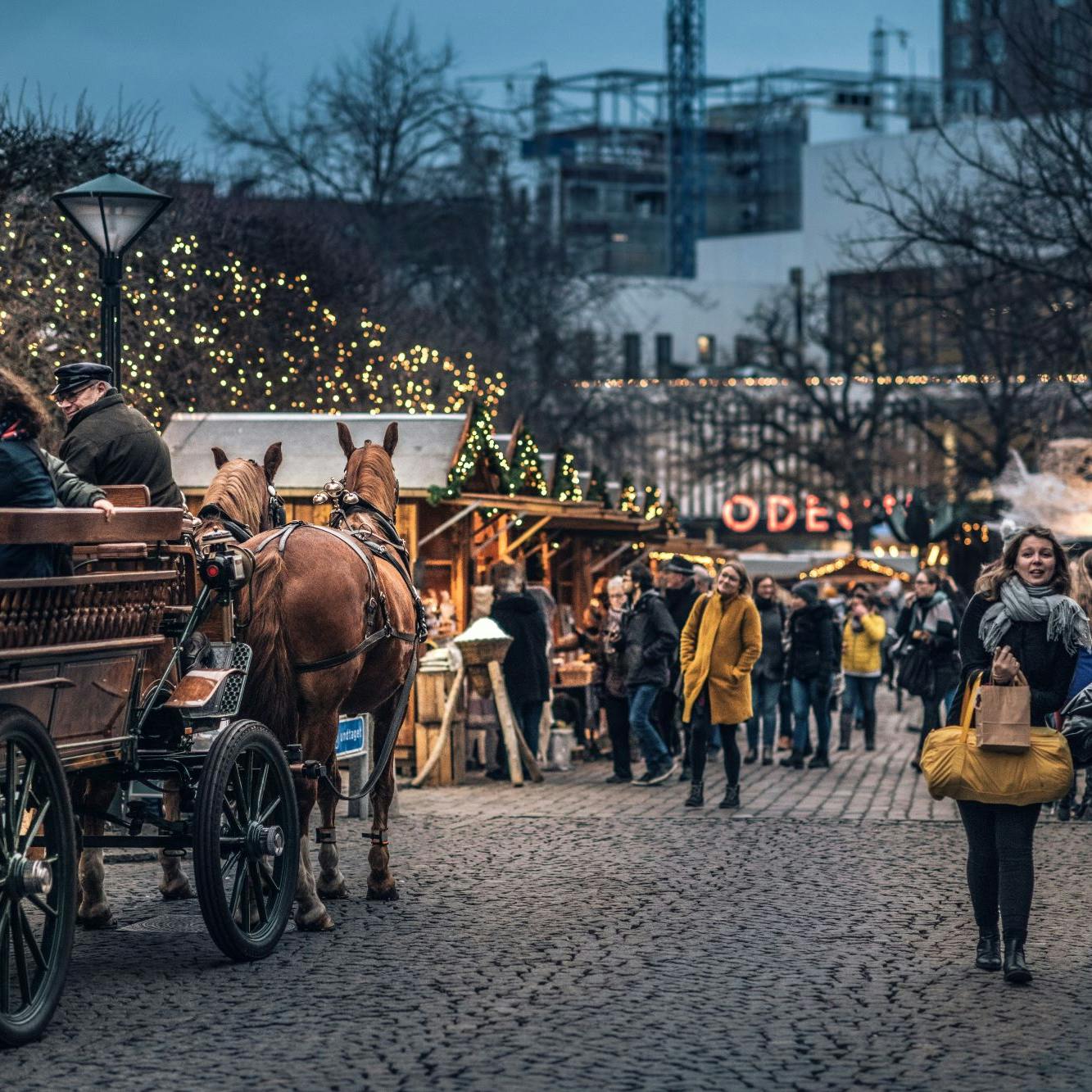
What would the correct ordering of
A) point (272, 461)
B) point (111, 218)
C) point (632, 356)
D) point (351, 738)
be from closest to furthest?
1. point (272, 461)
2. point (351, 738)
3. point (111, 218)
4. point (632, 356)

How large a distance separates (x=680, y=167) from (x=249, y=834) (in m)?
89.2

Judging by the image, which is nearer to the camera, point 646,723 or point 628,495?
point 646,723

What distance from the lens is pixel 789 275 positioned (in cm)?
8994

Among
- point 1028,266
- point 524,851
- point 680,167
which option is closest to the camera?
point 524,851

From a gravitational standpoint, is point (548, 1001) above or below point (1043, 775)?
below

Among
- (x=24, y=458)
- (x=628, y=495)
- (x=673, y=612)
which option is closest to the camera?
(x=24, y=458)

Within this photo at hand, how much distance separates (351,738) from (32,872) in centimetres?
604

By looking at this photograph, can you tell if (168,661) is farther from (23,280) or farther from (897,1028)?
(23,280)

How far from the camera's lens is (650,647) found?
18.2 metres

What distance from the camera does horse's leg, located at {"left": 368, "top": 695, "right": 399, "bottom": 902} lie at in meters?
10.8

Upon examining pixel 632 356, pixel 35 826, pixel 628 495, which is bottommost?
pixel 35 826

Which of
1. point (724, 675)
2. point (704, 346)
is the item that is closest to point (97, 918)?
point (724, 675)

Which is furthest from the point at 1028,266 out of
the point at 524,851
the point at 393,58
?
the point at 393,58

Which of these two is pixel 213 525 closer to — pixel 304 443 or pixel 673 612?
pixel 304 443
